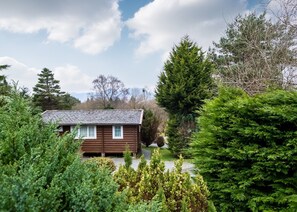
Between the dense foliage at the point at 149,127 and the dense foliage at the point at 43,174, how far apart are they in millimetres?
21144

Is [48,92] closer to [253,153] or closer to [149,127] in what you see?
[149,127]

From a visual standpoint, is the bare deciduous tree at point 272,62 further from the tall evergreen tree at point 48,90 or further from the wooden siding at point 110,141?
the tall evergreen tree at point 48,90

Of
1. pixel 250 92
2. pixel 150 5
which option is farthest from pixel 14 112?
pixel 150 5

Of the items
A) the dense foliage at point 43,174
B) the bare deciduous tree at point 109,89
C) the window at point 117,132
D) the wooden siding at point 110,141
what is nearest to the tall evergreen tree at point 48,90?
the bare deciduous tree at point 109,89

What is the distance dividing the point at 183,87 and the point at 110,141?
6.43m

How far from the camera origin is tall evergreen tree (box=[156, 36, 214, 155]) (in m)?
17.9

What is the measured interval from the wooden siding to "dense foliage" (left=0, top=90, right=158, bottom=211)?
682 inches

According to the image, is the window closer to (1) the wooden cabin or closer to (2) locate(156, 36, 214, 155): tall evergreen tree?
(1) the wooden cabin

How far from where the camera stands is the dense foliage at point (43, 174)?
102 cm

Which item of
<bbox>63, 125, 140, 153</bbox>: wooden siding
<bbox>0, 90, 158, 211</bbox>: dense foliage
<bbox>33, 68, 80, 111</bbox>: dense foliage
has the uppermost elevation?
<bbox>33, 68, 80, 111</bbox>: dense foliage

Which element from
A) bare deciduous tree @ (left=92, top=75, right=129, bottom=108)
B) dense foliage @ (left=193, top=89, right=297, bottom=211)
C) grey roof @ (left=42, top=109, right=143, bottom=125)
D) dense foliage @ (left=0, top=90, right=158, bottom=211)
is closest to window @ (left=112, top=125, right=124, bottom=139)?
grey roof @ (left=42, top=109, right=143, bottom=125)

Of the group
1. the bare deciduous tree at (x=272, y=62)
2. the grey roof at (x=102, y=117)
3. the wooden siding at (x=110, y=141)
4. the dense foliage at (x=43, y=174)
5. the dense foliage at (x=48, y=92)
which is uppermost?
the dense foliage at (x=48, y=92)

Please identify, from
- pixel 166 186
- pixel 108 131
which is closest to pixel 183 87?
pixel 108 131

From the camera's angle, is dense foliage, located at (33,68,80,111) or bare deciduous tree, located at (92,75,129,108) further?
bare deciduous tree, located at (92,75,129,108)
